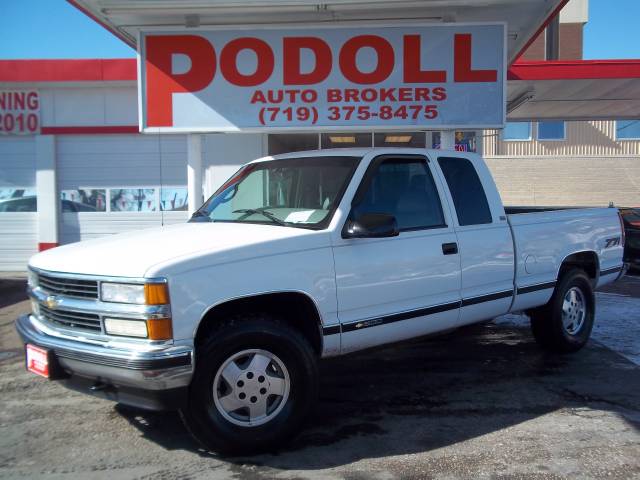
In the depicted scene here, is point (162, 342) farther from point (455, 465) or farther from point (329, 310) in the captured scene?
point (455, 465)

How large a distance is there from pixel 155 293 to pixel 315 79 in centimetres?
550

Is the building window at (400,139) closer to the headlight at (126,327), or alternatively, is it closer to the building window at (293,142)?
the building window at (293,142)

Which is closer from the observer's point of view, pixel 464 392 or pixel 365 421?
pixel 365 421

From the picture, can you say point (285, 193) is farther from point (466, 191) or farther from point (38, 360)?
point (38, 360)

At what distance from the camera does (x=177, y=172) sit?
39.6 ft

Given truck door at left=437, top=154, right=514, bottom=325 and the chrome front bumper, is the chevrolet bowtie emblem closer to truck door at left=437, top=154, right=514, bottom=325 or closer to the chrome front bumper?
the chrome front bumper

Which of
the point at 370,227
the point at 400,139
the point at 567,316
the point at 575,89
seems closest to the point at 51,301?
the point at 370,227

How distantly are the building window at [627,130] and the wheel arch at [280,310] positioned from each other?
34069mm

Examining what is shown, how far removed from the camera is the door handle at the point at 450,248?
4805 mm

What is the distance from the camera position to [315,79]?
8258 mm

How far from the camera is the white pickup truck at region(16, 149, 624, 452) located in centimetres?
352

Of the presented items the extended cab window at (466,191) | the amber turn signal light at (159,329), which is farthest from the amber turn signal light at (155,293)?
the extended cab window at (466,191)

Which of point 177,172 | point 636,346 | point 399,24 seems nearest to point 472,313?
Answer: point 636,346

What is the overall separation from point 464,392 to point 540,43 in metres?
31.5
